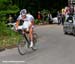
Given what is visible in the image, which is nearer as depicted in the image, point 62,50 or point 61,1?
point 62,50

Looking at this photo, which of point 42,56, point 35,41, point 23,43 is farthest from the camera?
point 35,41

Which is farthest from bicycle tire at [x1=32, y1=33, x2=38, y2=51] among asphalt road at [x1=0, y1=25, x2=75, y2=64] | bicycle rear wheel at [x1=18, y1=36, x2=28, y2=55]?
bicycle rear wheel at [x1=18, y1=36, x2=28, y2=55]

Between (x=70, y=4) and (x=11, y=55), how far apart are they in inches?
1173

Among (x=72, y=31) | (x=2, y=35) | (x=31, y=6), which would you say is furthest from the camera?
(x=31, y=6)

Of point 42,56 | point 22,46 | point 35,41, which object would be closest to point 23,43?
point 22,46

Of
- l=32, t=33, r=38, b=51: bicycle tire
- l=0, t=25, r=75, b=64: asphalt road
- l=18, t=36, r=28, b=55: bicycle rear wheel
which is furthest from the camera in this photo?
l=32, t=33, r=38, b=51: bicycle tire

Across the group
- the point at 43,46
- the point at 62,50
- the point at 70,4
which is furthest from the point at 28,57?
the point at 70,4

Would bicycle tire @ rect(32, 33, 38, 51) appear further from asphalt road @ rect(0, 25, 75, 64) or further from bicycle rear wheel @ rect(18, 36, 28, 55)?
bicycle rear wheel @ rect(18, 36, 28, 55)

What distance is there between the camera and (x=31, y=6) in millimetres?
49062

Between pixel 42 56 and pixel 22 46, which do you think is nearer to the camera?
A: pixel 42 56

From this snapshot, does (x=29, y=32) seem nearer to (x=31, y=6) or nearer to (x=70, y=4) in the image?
(x=70, y=4)

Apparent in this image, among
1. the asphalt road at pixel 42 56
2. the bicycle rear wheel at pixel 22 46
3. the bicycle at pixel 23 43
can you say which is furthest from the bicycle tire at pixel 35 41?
the bicycle rear wheel at pixel 22 46

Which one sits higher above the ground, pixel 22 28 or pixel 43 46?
pixel 22 28

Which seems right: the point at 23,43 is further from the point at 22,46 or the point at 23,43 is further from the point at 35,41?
the point at 35,41
